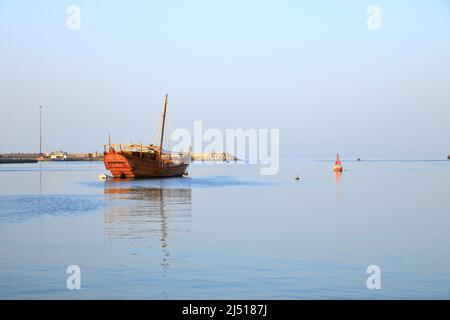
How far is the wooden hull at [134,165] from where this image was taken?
8688 centimetres

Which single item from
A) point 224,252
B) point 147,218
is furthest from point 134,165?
point 224,252

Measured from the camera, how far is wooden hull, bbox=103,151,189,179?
86.9 m

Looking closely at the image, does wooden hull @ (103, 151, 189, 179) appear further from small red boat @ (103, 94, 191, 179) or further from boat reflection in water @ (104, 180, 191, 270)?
boat reflection in water @ (104, 180, 191, 270)

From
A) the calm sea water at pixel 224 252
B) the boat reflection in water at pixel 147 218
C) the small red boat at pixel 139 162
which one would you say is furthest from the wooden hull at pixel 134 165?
the calm sea water at pixel 224 252

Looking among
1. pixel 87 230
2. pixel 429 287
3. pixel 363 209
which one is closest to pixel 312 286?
pixel 429 287

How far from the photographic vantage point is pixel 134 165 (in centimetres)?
8825

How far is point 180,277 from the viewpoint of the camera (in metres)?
16.9

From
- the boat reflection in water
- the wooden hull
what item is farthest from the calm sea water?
the wooden hull

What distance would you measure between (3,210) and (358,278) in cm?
2777

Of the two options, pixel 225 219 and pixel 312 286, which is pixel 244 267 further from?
pixel 225 219

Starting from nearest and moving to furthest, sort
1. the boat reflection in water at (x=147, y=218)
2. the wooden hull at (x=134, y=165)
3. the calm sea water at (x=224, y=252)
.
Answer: the calm sea water at (x=224, y=252) → the boat reflection in water at (x=147, y=218) → the wooden hull at (x=134, y=165)

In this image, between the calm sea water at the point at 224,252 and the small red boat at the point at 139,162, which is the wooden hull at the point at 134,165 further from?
the calm sea water at the point at 224,252

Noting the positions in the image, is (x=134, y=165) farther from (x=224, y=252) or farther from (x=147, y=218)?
(x=224, y=252)
